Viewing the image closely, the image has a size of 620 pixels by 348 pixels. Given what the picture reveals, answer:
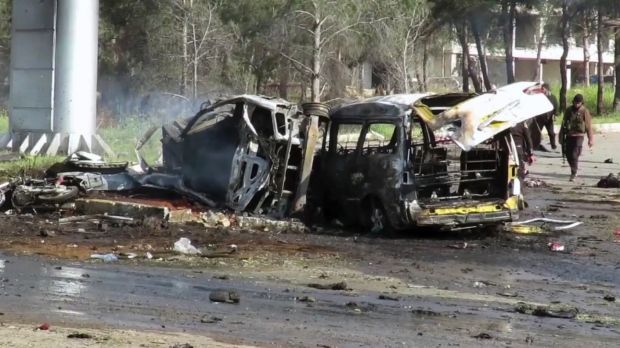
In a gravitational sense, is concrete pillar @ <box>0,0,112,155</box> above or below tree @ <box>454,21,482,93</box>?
below

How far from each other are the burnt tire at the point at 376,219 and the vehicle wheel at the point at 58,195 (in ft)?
14.7

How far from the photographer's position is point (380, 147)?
13.5 meters

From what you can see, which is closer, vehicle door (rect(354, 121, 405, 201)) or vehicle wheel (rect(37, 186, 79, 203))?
vehicle door (rect(354, 121, 405, 201))

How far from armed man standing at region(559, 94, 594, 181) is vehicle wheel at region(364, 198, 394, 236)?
25.1 feet

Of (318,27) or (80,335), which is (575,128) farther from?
(80,335)

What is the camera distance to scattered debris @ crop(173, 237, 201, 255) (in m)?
11.9

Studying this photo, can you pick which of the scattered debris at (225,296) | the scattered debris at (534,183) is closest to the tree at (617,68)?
the scattered debris at (534,183)

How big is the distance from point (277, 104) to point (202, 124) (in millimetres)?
1306

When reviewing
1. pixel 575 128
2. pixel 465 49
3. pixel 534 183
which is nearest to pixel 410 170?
pixel 534 183

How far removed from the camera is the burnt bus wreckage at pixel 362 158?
12.9 metres

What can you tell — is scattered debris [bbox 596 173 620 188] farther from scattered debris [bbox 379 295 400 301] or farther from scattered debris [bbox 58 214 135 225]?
scattered debris [bbox 379 295 400 301]

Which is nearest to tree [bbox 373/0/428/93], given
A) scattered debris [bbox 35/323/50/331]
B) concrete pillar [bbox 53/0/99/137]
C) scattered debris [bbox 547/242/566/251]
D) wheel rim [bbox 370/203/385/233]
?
concrete pillar [bbox 53/0/99/137]

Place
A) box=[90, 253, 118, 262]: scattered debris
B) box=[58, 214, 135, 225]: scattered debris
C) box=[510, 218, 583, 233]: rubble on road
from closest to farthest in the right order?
1. box=[90, 253, 118, 262]: scattered debris
2. box=[58, 214, 135, 225]: scattered debris
3. box=[510, 218, 583, 233]: rubble on road

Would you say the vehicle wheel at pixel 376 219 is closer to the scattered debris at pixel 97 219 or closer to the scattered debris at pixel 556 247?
the scattered debris at pixel 556 247
